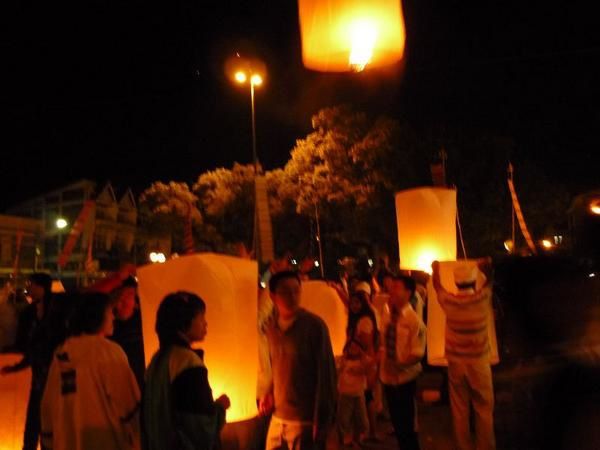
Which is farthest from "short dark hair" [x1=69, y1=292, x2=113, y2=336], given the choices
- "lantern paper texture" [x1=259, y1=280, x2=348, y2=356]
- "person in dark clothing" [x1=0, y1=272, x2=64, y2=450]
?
"lantern paper texture" [x1=259, y1=280, x2=348, y2=356]

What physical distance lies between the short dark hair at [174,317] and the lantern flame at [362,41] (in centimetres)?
206

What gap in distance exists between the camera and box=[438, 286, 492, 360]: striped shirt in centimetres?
649

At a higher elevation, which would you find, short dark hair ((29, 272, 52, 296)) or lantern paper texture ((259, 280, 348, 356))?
short dark hair ((29, 272, 52, 296))

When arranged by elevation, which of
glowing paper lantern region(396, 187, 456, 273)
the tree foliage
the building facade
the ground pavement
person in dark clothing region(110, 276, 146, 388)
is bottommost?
the ground pavement

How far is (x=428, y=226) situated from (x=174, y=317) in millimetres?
5102

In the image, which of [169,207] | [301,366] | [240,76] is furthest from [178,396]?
[169,207]

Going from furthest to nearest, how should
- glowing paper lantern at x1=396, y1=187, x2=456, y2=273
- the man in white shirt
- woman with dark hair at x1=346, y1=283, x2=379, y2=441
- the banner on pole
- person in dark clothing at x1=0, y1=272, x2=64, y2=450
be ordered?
the banner on pole < glowing paper lantern at x1=396, y1=187, x2=456, y2=273 < woman with dark hair at x1=346, y1=283, x2=379, y2=441 < the man in white shirt < person in dark clothing at x1=0, y1=272, x2=64, y2=450

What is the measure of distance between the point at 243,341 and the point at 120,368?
904 millimetres

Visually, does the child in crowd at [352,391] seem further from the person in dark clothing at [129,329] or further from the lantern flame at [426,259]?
the person in dark clothing at [129,329]

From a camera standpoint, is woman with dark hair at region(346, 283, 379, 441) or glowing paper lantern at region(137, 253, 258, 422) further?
woman with dark hair at region(346, 283, 379, 441)

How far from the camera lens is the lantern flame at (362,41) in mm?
4176

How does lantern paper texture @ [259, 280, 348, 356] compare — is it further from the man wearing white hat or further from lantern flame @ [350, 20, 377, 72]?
lantern flame @ [350, 20, 377, 72]

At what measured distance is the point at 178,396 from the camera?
3180 mm

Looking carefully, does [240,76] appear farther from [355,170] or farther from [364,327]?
[364,327]
